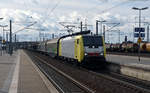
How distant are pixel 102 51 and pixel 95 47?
664mm

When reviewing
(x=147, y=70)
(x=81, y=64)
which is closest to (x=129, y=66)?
(x=147, y=70)

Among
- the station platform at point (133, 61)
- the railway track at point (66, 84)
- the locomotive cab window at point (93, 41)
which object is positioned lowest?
the railway track at point (66, 84)

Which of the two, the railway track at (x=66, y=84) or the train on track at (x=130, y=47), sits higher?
the train on track at (x=130, y=47)

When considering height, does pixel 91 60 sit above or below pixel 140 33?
below

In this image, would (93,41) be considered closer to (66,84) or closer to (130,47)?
(66,84)

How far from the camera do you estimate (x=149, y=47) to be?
185 feet

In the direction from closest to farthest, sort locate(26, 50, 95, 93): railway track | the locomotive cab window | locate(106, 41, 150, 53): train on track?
locate(26, 50, 95, 93): railway track, the locomotive cab window, locate(106, 41, 150, 53): train on track

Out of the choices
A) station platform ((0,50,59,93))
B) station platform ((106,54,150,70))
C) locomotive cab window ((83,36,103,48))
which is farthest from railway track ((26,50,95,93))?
station platform ((106,54,150,70))

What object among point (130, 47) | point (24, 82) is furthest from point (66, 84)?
point (130, 47)

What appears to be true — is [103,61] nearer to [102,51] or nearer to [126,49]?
[102,51]

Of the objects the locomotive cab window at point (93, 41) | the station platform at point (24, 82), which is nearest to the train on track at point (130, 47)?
the locomotive cab window at point (93, 41)

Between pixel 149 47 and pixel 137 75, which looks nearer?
pixel 137 75

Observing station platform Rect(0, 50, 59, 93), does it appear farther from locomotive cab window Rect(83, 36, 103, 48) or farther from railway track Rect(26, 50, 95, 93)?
locomotive cab window Rect(83, 36, 103, 48)

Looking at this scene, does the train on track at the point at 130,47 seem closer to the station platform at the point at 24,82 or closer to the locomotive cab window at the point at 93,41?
the locomotive cab window at the point at 93,41
